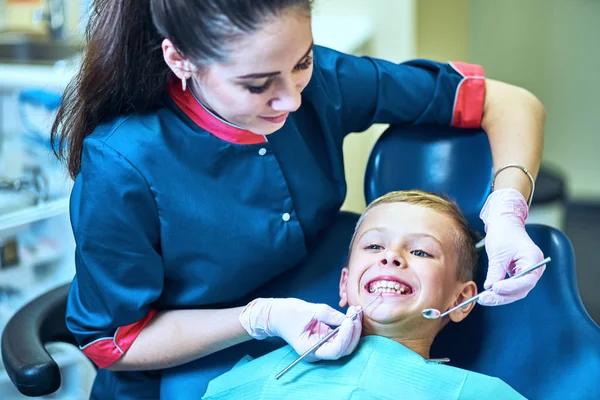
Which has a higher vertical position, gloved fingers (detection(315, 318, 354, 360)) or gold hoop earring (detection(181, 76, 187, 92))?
gold hoop earring (detection(181, 76, 187, 92))

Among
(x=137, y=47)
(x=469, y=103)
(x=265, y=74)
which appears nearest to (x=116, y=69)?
(x=137, y=47)

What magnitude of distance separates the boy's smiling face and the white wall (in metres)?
2.32

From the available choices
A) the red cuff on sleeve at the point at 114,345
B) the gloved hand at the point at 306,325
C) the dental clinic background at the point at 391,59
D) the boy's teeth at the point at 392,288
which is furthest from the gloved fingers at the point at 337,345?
the dental clinic background at the point at 391,59

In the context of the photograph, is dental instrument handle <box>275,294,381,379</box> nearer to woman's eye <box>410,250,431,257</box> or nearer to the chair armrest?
woman's eye <box>410,250,431,257</box>

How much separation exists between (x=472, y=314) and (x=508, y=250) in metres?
0.20

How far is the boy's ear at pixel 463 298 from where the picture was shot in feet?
4.47

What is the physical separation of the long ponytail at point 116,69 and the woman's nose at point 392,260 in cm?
48

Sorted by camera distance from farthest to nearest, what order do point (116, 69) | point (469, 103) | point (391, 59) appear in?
point (391, 59) → point (469, 103) → point (116, 69)

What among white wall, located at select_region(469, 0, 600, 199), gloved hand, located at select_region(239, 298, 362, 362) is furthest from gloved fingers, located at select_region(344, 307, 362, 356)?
white wall, located at select_region(469, 0, 600, 199)

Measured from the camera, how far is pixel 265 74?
115 centimetres

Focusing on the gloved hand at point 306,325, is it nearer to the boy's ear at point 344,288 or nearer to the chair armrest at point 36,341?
the boy's ear at point 344,288

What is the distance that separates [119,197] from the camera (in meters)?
1.25

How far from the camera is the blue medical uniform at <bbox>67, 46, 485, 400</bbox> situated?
1276mm

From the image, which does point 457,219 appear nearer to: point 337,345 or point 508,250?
point 508,250
